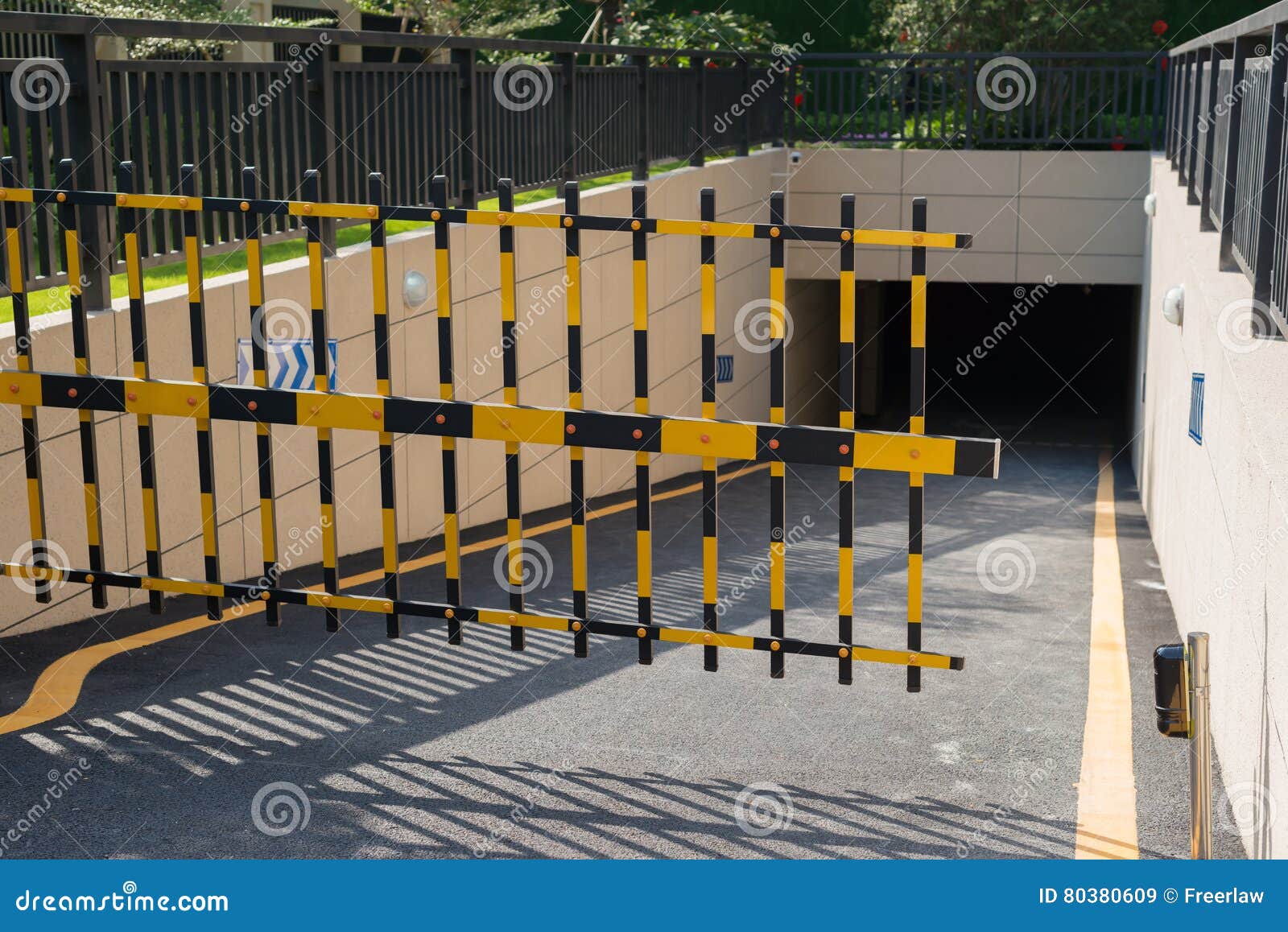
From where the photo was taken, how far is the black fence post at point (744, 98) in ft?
53.1

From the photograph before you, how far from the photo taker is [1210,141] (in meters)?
8.93

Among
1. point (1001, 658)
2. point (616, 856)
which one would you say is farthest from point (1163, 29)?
point (616, 856)

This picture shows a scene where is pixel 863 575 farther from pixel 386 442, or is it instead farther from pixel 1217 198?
pixel 386 442

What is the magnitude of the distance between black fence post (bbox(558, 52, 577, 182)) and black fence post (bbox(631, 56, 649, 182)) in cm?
112

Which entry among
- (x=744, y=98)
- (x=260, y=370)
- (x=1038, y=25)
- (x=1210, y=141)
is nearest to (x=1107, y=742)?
(x=260, y=370)

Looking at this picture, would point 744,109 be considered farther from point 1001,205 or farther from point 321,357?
point 321,357

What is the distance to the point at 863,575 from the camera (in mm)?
9203

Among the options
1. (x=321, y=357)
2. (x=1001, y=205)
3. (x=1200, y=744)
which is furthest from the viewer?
(x=1001, y=205)

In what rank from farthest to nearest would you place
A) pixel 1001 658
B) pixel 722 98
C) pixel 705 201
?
pixel 722 98 → pixel 1001 658 → pixel 705 201

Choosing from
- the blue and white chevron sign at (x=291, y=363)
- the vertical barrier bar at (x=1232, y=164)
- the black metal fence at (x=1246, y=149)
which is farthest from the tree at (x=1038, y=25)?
the blue and white chevron sign at (x=291, y=363)

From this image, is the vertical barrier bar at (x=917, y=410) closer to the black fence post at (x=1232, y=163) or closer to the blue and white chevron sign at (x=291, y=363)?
the black fence post at (x=1232, y=163)

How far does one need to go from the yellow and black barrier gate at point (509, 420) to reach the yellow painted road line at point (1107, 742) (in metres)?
0.74

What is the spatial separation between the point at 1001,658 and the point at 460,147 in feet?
17.3

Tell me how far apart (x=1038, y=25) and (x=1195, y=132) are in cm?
995
